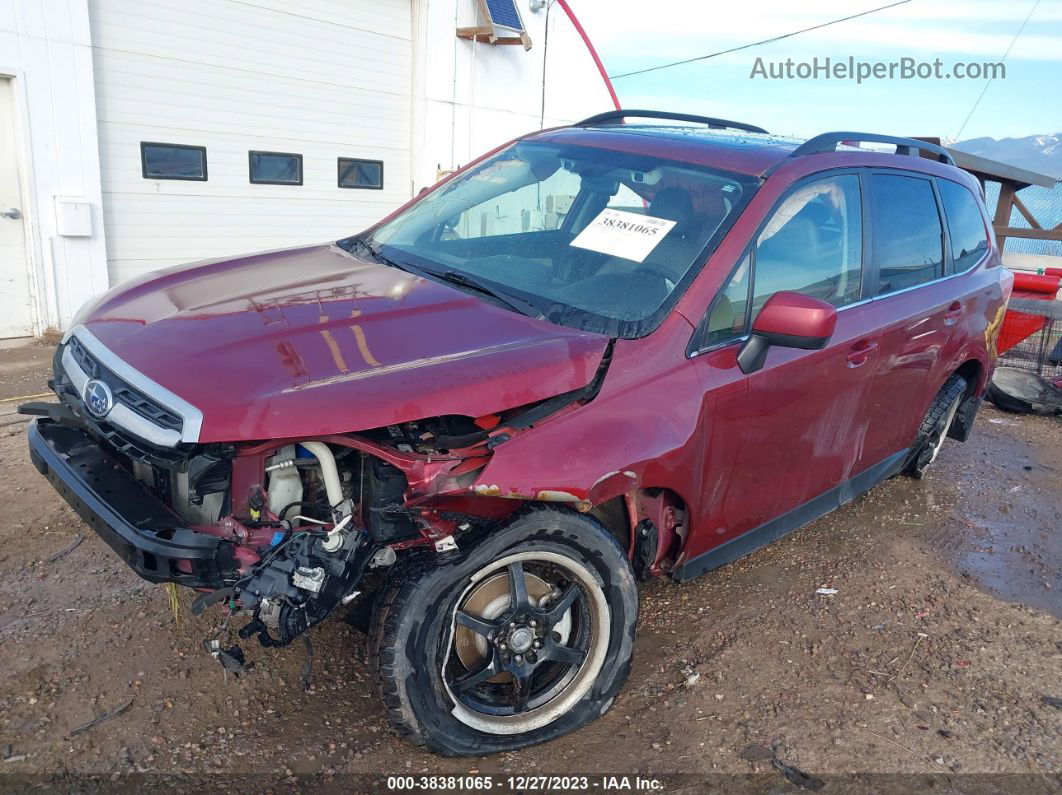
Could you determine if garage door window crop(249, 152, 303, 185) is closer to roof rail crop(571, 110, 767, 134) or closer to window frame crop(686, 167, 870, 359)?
roof rail crop(571, 110, 767, 134)

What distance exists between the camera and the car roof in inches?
133

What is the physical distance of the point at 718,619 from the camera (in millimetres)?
3637

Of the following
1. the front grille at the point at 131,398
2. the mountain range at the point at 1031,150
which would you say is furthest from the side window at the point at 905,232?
the mountain range at the point at 1031,150

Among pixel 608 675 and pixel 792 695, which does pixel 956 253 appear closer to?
pixel 792 695

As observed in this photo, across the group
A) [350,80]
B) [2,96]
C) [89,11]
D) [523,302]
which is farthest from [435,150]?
[523,302]

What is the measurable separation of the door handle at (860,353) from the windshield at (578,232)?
0.90 m

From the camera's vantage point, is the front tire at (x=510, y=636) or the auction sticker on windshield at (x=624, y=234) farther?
the auction sticker on windshield at (x=624, y=234)

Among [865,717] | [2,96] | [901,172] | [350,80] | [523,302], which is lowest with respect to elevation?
[865,717]

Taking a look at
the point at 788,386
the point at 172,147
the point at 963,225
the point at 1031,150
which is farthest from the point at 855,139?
the point at 1031,150

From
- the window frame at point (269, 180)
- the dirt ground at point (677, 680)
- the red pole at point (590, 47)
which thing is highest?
the red pole at point (590, 47)

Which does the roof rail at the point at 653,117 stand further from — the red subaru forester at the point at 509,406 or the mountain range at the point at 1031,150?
the mountain range at the point at 1031,150

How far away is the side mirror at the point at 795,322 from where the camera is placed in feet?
9.32

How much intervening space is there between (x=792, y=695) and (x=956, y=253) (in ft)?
8.87

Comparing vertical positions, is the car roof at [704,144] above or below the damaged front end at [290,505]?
above
